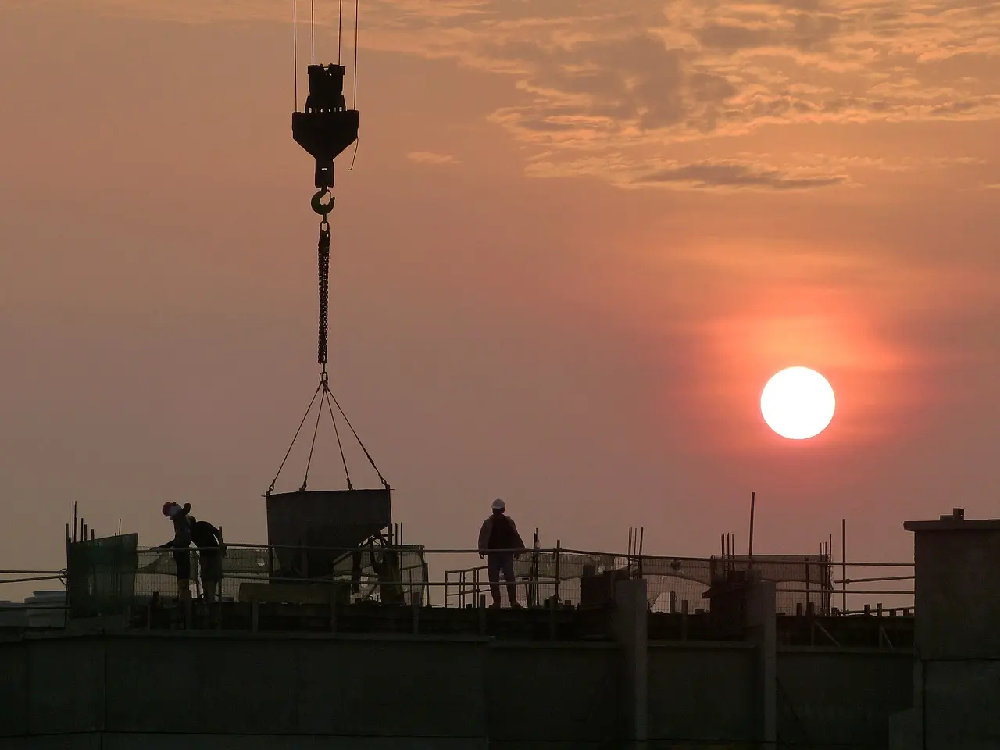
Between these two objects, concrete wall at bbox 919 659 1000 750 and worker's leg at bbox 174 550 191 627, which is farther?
worker's leg at bbox 174 550 191 627

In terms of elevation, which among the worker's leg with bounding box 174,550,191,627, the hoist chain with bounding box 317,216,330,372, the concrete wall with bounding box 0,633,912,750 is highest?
the hoist chain with bounding box 317,216,330,372

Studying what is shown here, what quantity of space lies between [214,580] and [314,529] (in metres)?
4.37

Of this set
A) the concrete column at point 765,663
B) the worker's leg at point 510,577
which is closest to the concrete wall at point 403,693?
the concrete column at point 765,663

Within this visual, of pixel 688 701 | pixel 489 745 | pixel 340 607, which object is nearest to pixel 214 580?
pixel 340 607

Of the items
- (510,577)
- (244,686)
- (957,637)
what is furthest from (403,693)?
(957,637)

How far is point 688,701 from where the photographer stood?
3969cm

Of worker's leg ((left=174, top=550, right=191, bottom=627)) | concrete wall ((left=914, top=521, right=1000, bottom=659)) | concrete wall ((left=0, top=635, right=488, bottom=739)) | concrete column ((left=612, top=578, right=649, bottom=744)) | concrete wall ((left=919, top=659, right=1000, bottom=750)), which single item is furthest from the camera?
concrete column ((left=612, top=578, right=649, bottom=744))

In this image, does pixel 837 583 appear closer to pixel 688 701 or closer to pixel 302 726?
pixel 688 701

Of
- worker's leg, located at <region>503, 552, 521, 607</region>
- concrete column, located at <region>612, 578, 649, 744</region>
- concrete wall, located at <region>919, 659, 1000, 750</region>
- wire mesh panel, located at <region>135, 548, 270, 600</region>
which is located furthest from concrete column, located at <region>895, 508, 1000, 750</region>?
wire mesh panel, located at <region>135, 548, 270, 600</region>

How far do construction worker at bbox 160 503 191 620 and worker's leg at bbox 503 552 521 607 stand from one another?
19.5ft

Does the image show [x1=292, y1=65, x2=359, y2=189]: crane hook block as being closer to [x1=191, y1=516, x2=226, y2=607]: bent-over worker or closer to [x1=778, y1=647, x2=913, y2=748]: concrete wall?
[x1=191, y1=516, x2=226, y2=607]: bent-over worker

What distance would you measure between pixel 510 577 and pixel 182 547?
20.3 ft

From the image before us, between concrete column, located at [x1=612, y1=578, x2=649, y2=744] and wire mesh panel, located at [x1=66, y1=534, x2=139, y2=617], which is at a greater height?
wire mesh panel, located at [x1=66, y1=534, x2=139, y2=617]

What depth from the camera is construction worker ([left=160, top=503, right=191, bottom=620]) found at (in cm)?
3731
